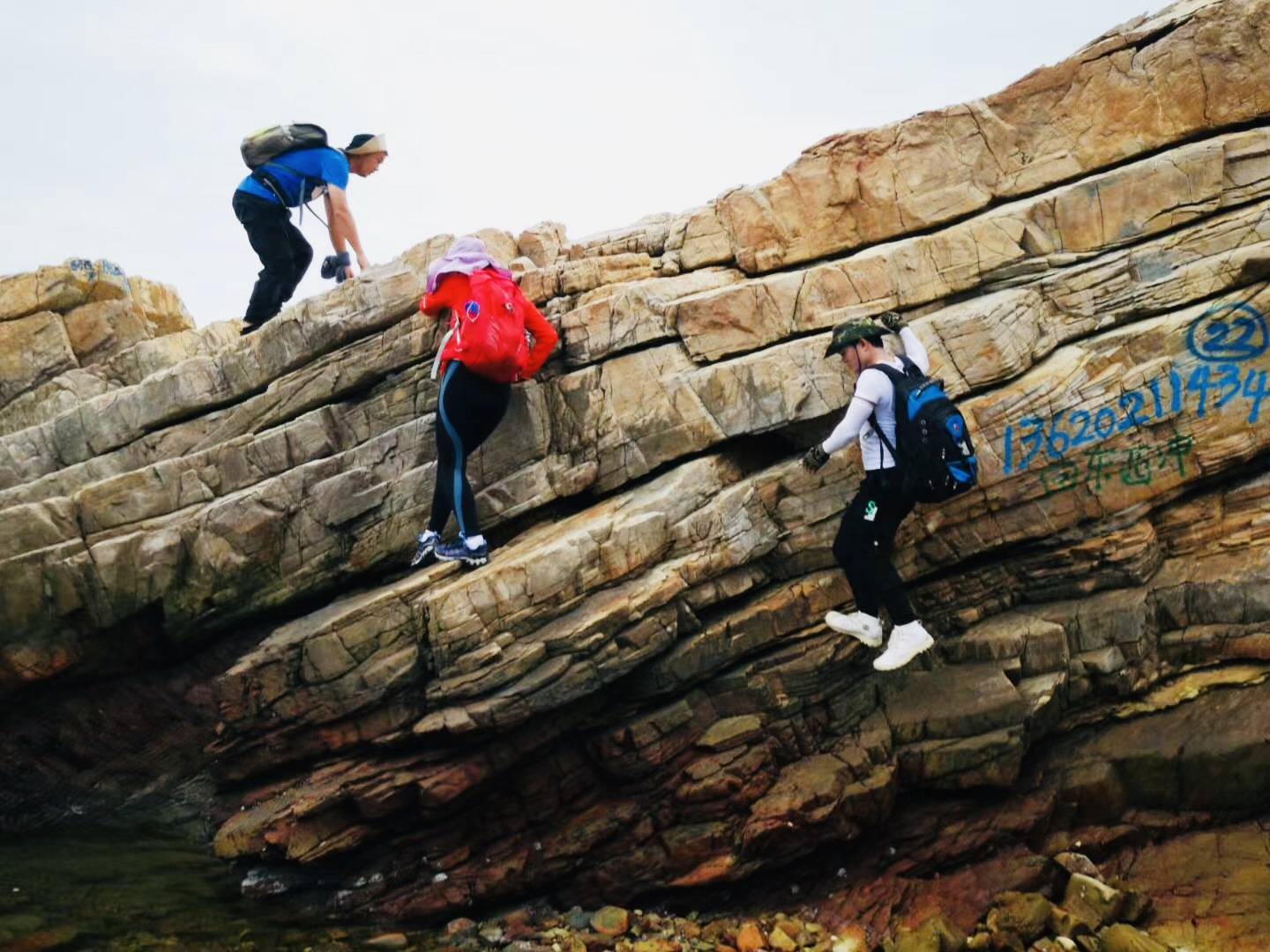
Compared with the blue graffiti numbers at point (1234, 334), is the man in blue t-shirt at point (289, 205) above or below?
above

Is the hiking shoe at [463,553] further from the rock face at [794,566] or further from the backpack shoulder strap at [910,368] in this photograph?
the backpack shoulder strap at [910,368]

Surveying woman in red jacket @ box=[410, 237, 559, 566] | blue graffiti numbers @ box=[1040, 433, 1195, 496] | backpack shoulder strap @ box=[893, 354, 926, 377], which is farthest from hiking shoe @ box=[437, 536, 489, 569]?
blue graffiti numbers @ box=[1040, 433, 1195, 496]

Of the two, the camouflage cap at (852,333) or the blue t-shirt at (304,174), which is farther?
the blue t-shirt at (304,174)

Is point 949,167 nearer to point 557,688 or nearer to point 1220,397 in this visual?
point 1220,397

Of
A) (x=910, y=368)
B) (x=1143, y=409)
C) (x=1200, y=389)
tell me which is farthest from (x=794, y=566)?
(x=1200, y=389)

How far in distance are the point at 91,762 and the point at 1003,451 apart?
13358 millimetres

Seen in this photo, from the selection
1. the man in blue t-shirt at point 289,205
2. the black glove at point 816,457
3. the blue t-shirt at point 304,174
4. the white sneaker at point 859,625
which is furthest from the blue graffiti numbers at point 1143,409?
the blue t-shirt at point 304,174

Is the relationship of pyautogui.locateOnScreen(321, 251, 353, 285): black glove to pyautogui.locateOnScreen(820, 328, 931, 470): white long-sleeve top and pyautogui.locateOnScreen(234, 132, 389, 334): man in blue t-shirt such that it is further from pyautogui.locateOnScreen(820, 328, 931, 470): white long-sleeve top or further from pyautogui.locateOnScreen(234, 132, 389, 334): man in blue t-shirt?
pyautogui.locateOnScreen(820, 328, 931, 470): white long-sleeve top

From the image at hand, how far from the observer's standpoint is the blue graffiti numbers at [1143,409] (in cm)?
1131

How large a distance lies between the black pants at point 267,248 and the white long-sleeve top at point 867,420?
966 centimetres

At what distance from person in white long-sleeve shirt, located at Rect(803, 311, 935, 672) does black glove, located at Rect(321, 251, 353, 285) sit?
786cm

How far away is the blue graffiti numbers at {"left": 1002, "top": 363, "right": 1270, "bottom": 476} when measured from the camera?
445 inches

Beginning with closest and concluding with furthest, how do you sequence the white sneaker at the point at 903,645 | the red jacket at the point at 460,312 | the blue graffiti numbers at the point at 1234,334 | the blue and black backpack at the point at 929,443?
1. the blue and black backpack at the point at 929,443
2. the white sneaker at the point at 903,645
3. the blue graffiti numbers at the point at 1234,334
4. the red jacket at the point at 460,312

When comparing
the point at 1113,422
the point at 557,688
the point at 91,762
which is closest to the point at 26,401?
the point at 91,762
